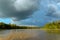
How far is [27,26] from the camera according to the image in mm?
2928

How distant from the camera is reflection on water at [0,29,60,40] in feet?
9.48

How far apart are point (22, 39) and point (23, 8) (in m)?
0.60

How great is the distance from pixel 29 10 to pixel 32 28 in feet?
1.15

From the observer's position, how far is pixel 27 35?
9.60ft

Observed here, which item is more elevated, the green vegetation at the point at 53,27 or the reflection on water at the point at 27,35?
the green vegetation at the point at 53,27

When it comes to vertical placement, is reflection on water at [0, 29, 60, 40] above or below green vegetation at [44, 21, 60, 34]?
below

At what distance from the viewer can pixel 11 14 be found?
2.96m

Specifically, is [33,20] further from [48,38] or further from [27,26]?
[48,38]

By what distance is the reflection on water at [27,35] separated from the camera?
2.89 m

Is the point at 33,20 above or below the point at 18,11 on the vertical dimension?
below

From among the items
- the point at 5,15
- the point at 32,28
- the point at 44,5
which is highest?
the point at 44,5

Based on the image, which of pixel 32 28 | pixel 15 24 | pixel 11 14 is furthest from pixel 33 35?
pixel 11 14

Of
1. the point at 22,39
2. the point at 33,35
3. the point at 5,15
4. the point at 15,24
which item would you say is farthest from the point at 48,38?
the point at 5,15

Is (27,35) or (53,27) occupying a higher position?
(53,27)
